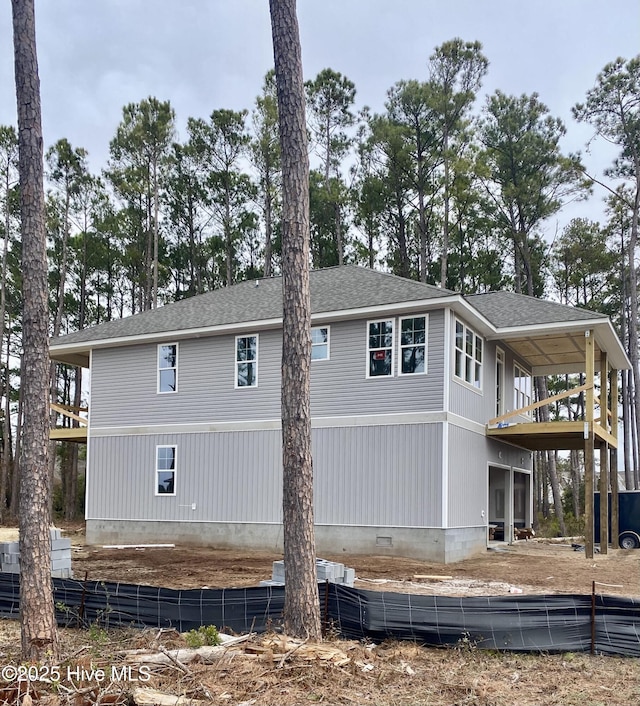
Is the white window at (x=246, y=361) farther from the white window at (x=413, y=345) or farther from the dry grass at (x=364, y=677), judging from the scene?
the dry grass at (x=364, y=677)

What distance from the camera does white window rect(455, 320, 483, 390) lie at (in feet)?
55.1

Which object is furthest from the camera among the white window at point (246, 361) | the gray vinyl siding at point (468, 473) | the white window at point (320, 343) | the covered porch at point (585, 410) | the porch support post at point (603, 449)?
the porch support post at point (603, 449)

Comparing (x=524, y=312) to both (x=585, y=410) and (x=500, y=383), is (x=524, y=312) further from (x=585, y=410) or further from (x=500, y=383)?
(x=585, y=410)

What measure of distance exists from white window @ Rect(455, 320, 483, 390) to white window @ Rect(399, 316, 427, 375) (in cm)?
79

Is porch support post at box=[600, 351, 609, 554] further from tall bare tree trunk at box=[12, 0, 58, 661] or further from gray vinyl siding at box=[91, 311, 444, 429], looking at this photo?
tall bare tree trunk at box=[12, 0, 58, 661]

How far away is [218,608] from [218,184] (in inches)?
1135

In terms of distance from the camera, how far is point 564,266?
34.9m

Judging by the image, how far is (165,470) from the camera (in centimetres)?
1945

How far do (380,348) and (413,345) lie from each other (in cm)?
82

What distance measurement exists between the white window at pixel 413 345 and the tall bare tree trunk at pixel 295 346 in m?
8.55

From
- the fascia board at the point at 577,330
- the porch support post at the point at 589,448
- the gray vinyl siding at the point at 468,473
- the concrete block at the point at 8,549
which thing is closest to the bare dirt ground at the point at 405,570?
the porch support post at the point at 589,448

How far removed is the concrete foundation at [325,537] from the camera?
15.7 m

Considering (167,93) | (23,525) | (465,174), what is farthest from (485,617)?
(167,93)

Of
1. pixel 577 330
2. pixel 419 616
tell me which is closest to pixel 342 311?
pixel 577 330
